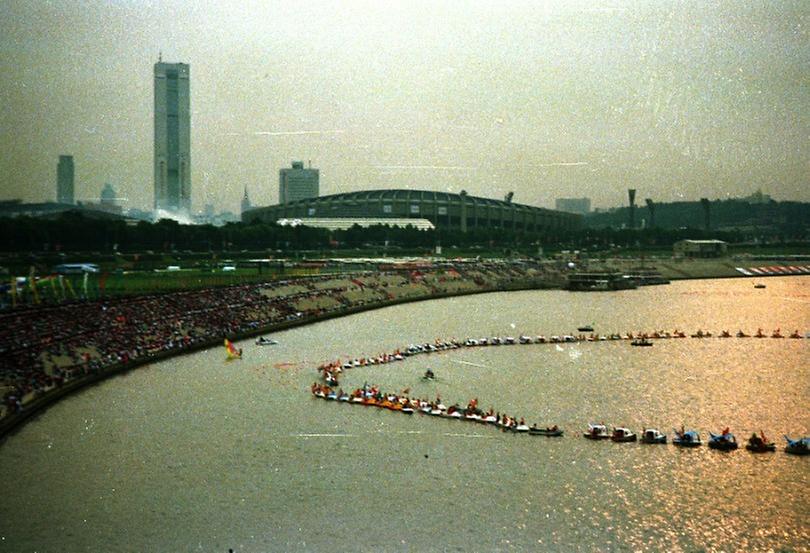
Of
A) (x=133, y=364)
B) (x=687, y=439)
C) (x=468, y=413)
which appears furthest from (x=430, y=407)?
(x=133, y=364)

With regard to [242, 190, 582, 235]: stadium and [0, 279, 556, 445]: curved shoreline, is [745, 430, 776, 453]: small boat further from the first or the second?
[242, 190, 582, 235]: stadium

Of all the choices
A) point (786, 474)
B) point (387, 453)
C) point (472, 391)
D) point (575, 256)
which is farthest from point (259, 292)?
point (575, 256)

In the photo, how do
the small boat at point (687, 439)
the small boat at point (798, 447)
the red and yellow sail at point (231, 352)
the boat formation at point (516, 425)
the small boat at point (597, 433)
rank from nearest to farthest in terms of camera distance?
the small boat at point (798, 447)
the boat formation at point (516, 425)
the small boat at point (687, 439)
the small boat at point (597, 433)
the red and yellow sail at point (231, 352)

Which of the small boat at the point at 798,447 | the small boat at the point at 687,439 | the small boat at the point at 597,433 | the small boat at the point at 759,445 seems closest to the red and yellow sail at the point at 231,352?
the small boat at the point at 597,433

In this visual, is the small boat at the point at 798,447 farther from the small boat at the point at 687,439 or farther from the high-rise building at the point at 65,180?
the high-rise building at the point at 65,180

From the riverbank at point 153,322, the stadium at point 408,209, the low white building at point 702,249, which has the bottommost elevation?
the riverbank at point 153,322

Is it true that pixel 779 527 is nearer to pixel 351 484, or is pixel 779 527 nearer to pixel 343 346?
pixel 351 484

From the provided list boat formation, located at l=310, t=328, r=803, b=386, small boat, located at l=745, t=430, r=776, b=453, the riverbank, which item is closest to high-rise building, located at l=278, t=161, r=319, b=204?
the riverbank
